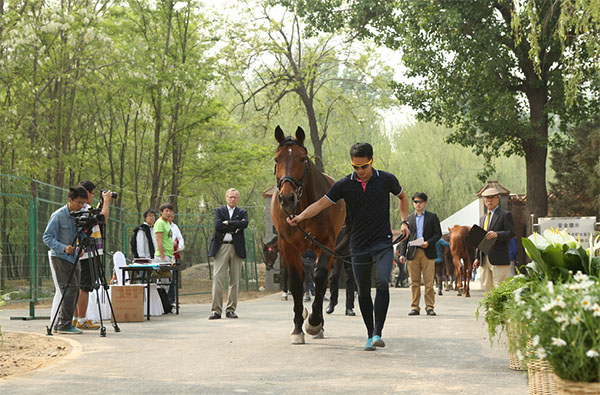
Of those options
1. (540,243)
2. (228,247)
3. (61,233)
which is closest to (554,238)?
(540,243)

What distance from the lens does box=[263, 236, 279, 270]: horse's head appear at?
74.1ft

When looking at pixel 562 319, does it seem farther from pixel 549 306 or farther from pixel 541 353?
pixel 541 353

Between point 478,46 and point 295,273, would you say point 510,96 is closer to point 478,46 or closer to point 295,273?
point 478,46

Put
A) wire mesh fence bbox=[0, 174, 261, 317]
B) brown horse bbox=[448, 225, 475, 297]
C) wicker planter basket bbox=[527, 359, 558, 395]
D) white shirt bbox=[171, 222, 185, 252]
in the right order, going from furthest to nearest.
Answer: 1. brown horse bbox=[448, 225, 475, 297]
2. white shirt bbox=[171, 222, 185, 252]
3. wire mesh fence bbox=[0, 174, 261, 317]
4. wicker planter basket bbox=[527, 359, 558, 395]

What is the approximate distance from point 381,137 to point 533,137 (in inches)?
1097

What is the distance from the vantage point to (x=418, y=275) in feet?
48.0

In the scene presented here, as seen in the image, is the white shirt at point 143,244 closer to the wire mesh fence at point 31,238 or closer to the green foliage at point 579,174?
the wire mesh fence at point 31,238

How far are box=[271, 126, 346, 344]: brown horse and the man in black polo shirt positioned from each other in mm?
671

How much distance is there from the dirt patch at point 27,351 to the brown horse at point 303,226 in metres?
2.63

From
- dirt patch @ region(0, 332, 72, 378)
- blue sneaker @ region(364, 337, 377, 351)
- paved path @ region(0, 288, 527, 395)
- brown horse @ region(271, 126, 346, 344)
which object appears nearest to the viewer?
paved path @ region(0, 288, 527, 395)

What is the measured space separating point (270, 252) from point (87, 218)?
12903 millimetres

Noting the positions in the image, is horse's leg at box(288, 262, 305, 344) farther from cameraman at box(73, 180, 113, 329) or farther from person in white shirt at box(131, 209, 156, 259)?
person in white shirt at box(131, 209, 156, 259)

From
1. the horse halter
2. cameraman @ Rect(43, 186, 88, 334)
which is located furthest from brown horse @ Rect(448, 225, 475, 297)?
the horse halter

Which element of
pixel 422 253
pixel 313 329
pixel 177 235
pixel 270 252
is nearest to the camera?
pixel 313 329
